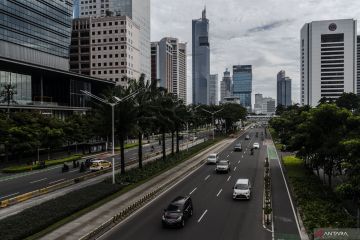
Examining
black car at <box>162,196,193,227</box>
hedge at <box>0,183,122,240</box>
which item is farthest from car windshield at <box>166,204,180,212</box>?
hedge at <box>0,183,122,240</box>

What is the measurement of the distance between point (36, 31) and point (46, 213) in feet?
268

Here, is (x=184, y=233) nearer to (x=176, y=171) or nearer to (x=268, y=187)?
(x=268, y=187)

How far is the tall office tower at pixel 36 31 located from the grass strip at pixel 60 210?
60192 millimetres

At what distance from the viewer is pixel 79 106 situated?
96438 millimetres

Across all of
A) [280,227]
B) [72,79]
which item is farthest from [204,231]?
[72,79]

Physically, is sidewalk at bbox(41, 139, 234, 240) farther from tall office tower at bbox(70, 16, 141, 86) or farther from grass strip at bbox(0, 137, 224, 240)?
tall office tower at bbox(70, 16, 141, 86)

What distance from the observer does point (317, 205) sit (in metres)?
29.9

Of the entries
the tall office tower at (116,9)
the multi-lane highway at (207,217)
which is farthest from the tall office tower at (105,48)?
the multi-lane highway at (207,217)

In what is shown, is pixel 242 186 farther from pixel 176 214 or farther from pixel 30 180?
pixel 30 180

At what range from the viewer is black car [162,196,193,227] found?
2611cm

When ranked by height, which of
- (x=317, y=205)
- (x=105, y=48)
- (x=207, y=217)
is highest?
(x=105, y=48)

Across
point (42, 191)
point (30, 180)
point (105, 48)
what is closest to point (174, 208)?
point (42, 191)

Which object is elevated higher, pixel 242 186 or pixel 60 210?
pixel 242 186

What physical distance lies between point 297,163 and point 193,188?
78.5ft
